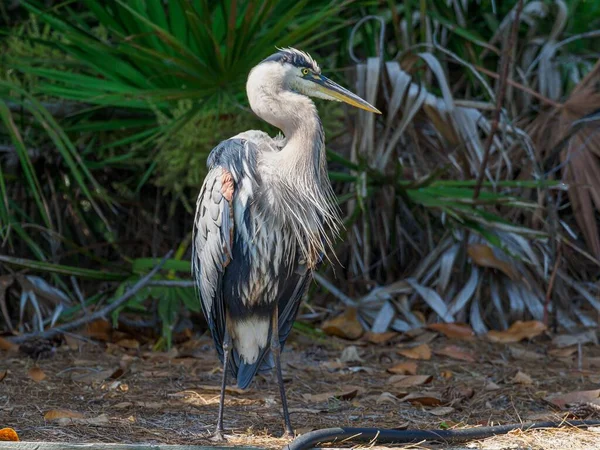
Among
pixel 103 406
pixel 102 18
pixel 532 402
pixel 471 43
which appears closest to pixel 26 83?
pixel 102 18

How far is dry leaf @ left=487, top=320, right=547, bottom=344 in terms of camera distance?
554cm

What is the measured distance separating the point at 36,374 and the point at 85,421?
3.67 feet

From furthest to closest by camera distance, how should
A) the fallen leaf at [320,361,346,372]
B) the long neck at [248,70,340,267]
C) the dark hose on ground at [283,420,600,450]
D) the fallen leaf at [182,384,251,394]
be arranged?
the fallen leaf at [320,361,346,372] → the fallen leaf at [182,384,251,394] → the long neck at [248,70,340,267] → the dark hose on ground at [283,420,600,450]

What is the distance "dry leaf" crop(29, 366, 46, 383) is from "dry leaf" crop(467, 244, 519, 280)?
2685 mm

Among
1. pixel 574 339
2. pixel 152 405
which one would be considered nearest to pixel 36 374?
pixel 152 405

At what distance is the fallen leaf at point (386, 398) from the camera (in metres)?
4.43

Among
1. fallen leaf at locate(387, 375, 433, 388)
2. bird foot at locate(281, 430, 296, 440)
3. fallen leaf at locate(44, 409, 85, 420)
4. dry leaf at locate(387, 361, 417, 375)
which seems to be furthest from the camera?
dry leaf at locate(387, 361, 417, 375)

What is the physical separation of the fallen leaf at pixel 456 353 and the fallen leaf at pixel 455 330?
0.18 m

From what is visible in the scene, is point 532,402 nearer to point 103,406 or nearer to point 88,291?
point 103,406

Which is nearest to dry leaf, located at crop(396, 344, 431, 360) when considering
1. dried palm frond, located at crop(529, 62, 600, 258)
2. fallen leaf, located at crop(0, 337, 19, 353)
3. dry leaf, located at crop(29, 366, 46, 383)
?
dried palm frond, located at crop(529, 62, 600, 258)

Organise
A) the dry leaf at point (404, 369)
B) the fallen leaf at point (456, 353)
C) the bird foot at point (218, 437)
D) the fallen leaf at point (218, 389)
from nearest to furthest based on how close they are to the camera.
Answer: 1. the bird foot at point (218, 437)
2. the fallen leaf at point (218, 389)
3. the dry leaf at point (404, 369)
4. the fallen leaf at point (456, 353)

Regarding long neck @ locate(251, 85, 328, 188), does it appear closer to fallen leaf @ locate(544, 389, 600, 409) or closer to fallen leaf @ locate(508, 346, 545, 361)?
fallen leaf @ locate(544, 389, 600, 409)

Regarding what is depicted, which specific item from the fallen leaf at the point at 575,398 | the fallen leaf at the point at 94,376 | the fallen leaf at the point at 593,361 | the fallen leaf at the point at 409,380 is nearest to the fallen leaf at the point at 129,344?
the fallen leaf at the point at 94,376

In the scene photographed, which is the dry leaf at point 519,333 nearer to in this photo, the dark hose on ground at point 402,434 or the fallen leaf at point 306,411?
the fallen leaf at point 306,411
